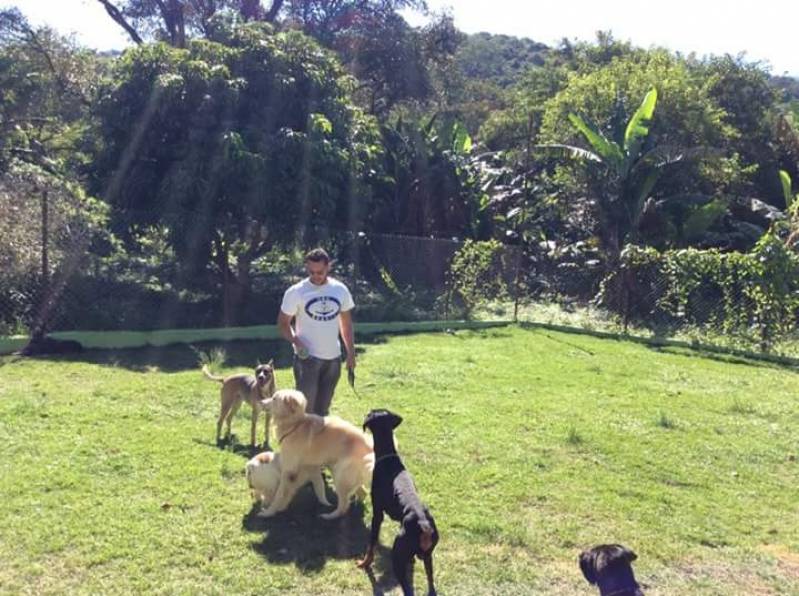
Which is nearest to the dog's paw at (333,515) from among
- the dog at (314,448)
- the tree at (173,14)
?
the dog at (314,448)

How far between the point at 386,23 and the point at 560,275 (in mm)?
10950

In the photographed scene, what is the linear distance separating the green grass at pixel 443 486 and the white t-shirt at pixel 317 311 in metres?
1.12

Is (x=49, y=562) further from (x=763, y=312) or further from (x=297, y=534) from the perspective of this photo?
(x=763, y=312)

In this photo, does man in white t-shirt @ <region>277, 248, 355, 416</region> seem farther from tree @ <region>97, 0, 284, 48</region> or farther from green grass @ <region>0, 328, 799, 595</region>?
tree @ <region>97, 0, 284, 48</region>

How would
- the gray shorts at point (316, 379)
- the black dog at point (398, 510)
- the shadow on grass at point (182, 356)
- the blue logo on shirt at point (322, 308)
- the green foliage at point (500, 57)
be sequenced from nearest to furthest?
the black dog at point (398, 510), the blue logo on shirt at point (322, 308), the gray shorts at point (316, 379), the shadow on grass at point (182, 356), the green foliage at point (500, 57)

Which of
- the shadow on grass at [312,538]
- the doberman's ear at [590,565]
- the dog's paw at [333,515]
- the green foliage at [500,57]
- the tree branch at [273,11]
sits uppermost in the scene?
the green foliage at [500,57]

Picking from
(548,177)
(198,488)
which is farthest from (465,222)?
(198,488)

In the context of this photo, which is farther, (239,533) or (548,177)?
(548,177)

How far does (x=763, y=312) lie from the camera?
12664 millimetres

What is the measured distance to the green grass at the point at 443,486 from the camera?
4066mm

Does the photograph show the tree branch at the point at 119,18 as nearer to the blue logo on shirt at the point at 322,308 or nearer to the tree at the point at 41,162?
the tree at the point at 41,162

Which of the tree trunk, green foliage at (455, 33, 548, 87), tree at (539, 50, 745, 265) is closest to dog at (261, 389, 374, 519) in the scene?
the tree trunk

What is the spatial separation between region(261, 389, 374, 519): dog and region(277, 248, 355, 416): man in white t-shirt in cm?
68

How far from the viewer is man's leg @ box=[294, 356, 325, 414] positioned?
17.4ft
